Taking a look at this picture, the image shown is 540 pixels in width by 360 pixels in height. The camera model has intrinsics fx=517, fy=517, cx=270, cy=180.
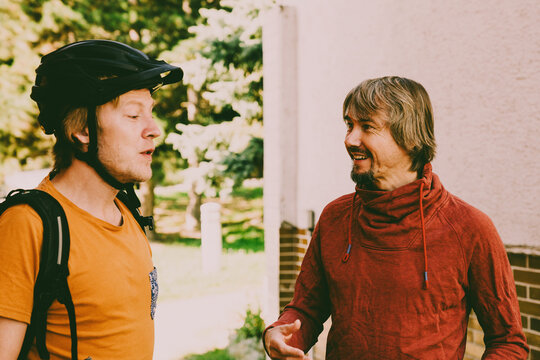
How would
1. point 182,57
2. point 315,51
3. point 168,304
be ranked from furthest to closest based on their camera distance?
point 182,57 → point 168,304 → point 315,51

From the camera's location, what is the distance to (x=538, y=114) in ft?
9.75

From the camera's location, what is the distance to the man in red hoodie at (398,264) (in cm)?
189

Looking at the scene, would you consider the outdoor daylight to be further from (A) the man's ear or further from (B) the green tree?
(B) the green tree

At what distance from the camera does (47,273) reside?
1668 mm

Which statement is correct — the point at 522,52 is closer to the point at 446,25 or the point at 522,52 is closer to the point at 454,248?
the point at 446,25

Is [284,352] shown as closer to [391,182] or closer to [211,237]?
[391,182]

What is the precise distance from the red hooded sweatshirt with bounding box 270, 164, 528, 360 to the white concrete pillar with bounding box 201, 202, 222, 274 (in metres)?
10.1

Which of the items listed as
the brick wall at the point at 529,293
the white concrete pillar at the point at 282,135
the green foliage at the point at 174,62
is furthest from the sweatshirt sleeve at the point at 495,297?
the green foliage at the point at 174,62

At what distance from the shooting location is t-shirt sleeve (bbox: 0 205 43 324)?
1617 millimetres

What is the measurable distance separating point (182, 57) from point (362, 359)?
13.8 m

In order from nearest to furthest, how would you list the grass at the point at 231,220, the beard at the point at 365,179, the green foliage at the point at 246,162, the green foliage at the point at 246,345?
the beard at the point at 365,179 < the green foliage at the point at 246,345 < the green foliage at the point at 246,162 < the grass at the point at 231,220

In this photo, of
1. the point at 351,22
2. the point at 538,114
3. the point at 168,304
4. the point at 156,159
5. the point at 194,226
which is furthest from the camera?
the point at 194,226

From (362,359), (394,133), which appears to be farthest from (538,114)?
(362,359)

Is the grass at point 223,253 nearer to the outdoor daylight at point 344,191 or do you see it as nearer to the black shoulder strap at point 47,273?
the outdoor daylight at point 344,191
